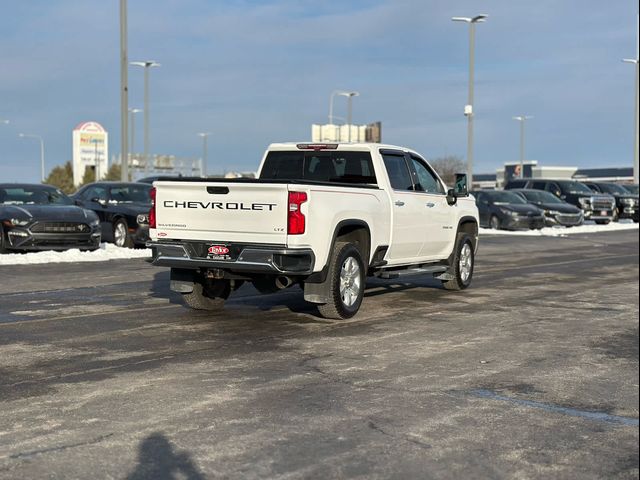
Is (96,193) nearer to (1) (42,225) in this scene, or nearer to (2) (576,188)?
(1) (42,225)

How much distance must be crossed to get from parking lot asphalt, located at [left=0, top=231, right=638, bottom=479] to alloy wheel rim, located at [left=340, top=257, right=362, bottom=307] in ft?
0.94

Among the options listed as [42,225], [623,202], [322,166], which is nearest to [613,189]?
[623,202]

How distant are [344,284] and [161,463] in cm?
535

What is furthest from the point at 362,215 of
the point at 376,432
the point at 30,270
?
the point at 30,270

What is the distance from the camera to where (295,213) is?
29.9ft

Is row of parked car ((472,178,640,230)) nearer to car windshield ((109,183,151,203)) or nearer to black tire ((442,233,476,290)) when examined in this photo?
car windshield ((109,183,151,203))

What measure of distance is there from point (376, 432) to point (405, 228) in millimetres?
6023

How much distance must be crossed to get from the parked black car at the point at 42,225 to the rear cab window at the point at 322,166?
7581mm

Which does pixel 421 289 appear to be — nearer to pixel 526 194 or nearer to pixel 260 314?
pixel 260 314

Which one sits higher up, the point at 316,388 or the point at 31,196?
the point at 31,196

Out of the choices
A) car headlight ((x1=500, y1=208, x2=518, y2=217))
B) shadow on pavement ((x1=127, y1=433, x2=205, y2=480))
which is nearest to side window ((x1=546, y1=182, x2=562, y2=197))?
car headlight ((x1=500, y1=208, x2=518, y2=217))

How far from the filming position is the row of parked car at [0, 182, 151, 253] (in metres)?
17.9

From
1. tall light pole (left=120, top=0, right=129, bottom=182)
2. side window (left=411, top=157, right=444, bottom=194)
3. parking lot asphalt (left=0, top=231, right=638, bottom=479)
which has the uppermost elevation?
tall light pole (left=120, top=0, right=129, bottom=182)

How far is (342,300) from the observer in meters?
9.91
